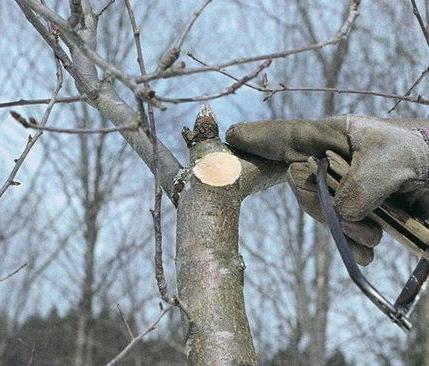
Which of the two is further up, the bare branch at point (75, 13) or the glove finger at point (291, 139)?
the glove finger at point (291, 139)

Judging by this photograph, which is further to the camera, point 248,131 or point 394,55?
point 394,55

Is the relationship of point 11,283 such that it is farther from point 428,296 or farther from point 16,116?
point 16,116

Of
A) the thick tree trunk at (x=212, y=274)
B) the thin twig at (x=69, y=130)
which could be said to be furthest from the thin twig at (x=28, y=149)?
the thin twig at (x=69, y=130)

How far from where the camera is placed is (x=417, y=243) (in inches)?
69.2

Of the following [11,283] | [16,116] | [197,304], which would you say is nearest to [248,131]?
[197,304]

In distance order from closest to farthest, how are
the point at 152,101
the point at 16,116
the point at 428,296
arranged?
the point at 152,101 → the point at 16,116 → the point at 428,296

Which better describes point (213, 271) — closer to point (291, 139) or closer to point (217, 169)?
point (217, 169)

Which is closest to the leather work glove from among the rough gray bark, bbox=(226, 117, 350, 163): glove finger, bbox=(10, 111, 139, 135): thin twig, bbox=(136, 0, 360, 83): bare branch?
bbox=(226, 117, 350, 163): glove finger

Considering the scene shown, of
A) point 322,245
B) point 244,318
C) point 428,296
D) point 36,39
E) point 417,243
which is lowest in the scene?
point 244,318

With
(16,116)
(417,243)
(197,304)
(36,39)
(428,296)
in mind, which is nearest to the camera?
(16,116)

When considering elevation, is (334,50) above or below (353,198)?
above

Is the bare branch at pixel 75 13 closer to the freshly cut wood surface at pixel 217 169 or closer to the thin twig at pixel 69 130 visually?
the thin twig at pixel 69 130

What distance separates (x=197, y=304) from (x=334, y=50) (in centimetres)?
811

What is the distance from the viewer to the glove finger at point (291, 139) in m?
1.77
